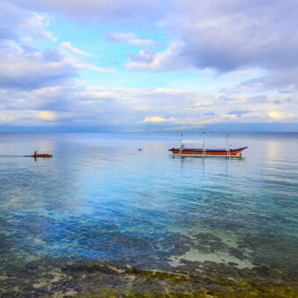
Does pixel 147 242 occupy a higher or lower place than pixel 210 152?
lower

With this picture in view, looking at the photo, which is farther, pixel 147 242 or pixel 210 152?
pixel 210 152

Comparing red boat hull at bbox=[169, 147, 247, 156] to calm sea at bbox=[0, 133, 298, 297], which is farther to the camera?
red boat hull at bbox=[169, 147, 247, 156]

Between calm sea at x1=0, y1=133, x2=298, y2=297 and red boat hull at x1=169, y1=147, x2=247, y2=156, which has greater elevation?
red boat hull at x1=169, y1=147, x2=247, y2=156

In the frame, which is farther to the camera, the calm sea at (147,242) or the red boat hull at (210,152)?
the red boat hull at (210,152)

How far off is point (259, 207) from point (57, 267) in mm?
20200

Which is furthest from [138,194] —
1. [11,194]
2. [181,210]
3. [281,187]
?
[281,187]

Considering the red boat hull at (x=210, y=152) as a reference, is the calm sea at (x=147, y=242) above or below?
below

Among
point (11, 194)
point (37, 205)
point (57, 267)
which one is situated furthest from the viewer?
point (11, 194)

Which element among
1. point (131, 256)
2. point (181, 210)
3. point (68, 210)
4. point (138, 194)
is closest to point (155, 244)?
point (131, 256)

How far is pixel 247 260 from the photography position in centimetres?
1399

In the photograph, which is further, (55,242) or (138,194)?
(138,194)

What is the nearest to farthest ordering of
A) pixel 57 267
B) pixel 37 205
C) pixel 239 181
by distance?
pixel 57 267 → pixel 37 205 → pixel 239 181

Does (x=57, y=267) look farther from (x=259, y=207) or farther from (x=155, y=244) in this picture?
(x=259, y=207)

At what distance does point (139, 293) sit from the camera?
10680 millimetres
